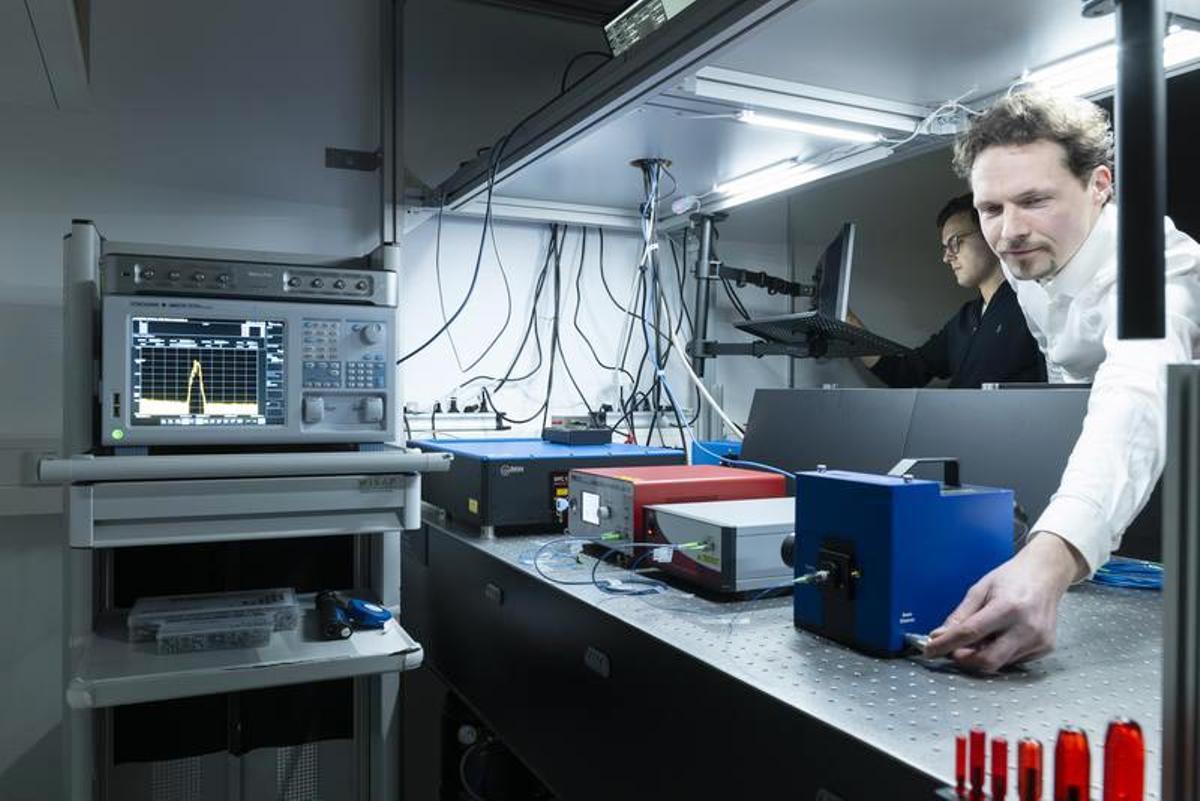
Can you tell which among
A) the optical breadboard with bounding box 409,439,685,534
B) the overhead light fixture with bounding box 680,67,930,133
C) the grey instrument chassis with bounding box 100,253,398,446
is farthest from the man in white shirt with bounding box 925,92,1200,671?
the grey instrument chassis with bounding box 100,253,398,446

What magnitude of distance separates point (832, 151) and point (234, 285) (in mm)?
1142

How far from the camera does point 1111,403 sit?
1027mm

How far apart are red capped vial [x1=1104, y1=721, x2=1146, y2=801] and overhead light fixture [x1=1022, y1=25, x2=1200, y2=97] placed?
37.8 inches

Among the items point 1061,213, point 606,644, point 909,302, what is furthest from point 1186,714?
point 909,302

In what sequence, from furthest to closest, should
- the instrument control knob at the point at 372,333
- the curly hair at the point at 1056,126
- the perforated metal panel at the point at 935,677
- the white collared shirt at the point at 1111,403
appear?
the instrument control knob at the point at 372,333, the curly hair at the point at 1056,126, the white collared shirt at the point at 1111,403, the perforated metal panel at the point at 935,677

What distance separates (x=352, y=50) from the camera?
7.05 ft

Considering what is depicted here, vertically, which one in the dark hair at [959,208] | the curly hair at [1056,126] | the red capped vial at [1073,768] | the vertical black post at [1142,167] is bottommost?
the red capped vial at [1073,768]

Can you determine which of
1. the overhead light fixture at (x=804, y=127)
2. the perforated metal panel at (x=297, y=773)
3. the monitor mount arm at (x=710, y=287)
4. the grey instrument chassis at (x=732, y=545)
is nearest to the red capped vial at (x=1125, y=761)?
the grey instrument chassis at (x=732, y=545)

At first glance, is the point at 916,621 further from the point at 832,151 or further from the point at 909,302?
the point at 909,302

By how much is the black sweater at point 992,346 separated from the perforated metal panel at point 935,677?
108 cm

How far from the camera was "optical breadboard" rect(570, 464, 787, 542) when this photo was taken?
4.41ft

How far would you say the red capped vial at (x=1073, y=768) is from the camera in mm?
540

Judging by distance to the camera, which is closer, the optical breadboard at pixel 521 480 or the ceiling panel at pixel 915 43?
the ceiling panel at pixel 915 43

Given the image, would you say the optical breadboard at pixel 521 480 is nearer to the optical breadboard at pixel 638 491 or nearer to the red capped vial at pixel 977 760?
the optical breadboard at pixel 638 491
